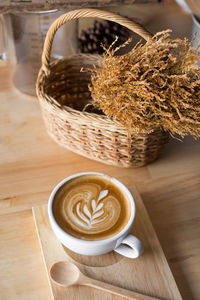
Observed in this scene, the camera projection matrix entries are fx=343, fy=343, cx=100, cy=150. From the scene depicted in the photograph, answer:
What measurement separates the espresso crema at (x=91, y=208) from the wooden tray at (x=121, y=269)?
0.05 m

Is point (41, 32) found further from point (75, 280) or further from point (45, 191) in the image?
point (75, 280)

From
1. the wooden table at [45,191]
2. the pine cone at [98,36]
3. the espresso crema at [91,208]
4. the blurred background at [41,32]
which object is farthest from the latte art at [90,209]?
the pine cone at [98,36]

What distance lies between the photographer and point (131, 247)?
581mm

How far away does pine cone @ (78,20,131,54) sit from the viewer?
104 centimetres

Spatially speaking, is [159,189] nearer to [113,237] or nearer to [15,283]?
[113,237]

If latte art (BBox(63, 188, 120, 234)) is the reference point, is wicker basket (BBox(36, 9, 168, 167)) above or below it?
above

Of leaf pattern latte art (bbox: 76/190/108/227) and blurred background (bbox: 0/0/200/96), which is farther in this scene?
blurred background (bbox: 0/0/200/96)

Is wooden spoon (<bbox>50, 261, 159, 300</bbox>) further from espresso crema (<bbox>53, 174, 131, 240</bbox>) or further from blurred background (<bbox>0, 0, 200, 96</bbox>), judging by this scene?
blurred background (<bbox>0, 0, 200, 96</bbox>)

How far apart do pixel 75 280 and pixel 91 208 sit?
118mm

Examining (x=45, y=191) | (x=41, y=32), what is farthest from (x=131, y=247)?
(x=41, y=32)

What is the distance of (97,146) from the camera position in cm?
72

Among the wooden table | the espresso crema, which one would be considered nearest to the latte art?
the espresso crema

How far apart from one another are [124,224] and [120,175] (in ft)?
0.65

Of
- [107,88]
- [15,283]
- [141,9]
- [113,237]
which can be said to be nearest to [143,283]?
[113,237]
